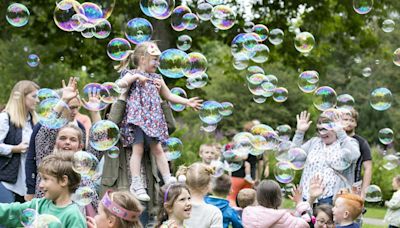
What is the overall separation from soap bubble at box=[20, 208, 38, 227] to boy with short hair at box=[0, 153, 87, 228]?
4 centimetres

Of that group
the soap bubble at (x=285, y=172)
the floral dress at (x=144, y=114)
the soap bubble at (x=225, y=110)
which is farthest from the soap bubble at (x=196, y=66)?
the floral dress at (x=144, y=114)

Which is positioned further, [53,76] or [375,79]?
[375,79]

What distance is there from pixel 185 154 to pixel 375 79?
82.1 ft

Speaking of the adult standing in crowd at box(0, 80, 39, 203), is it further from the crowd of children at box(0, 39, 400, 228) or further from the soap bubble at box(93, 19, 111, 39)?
the soap bubble at box(93, 19, 111, 39)

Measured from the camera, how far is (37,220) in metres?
4.62

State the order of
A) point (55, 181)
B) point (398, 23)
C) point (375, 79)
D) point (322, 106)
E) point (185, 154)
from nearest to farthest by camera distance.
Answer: point (55, 181) < point (322, 106) < point (185, 154) < point (398, 23) < point (375, 79)

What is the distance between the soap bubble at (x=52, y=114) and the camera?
669 centimetres

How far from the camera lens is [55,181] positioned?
5137mm

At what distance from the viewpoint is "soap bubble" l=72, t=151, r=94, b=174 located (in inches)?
226

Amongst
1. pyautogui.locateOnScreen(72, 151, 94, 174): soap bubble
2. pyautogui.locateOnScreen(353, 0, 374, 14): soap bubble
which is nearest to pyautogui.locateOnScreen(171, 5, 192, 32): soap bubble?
pyautogui.locateOnScreen(353, 0, 374, 14): soap bubble

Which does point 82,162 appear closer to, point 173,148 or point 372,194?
point 173,148

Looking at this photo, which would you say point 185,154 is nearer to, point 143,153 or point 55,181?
point 143,153

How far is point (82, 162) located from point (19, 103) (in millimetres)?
1845

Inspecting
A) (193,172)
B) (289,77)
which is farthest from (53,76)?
(193,172)
